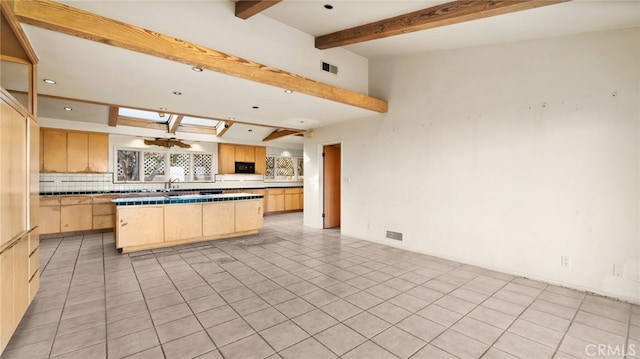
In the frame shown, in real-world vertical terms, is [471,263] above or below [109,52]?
below

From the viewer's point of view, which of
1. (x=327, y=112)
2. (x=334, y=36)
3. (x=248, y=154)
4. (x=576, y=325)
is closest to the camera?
(x=576, y=325)

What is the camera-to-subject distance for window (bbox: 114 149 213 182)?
23.2ft

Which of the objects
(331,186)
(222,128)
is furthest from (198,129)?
(331,186)

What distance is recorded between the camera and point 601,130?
3.02 meters

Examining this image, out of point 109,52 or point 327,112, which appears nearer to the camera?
point 109,52

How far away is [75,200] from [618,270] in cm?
894

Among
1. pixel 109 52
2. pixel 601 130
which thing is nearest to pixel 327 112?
pixel 109 52

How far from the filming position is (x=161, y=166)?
304 inches

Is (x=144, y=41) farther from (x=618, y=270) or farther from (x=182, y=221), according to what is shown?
(x=618, y=270)

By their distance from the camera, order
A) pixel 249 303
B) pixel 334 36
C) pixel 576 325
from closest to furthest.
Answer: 1. pixel 576 325
2. pixel 249 303
3. pixel 334 36

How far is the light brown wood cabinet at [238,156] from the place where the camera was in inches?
334

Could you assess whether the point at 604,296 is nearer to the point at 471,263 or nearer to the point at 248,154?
the point at 471,263

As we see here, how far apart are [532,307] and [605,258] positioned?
111 centimetres

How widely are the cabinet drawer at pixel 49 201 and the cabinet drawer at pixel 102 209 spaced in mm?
617
